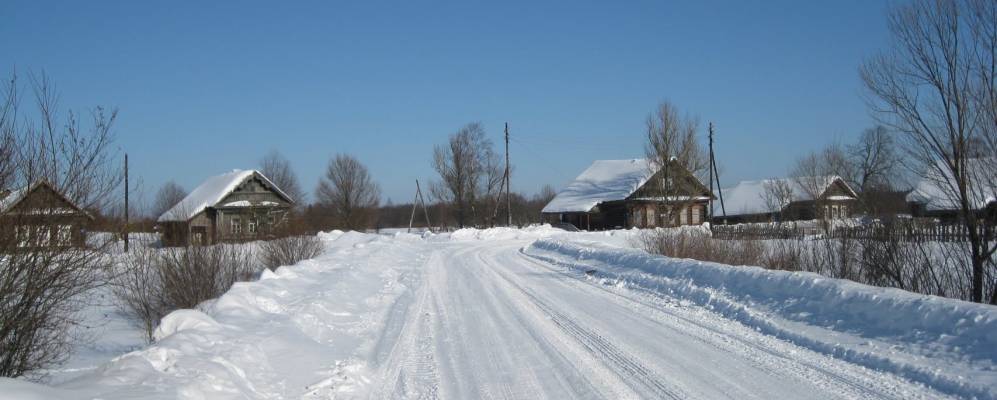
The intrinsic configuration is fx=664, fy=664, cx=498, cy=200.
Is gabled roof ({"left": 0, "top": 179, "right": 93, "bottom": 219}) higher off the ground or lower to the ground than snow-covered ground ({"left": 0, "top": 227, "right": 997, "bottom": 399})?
higher

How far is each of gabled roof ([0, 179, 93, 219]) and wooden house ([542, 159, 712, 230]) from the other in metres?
47.6

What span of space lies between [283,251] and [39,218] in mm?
15684

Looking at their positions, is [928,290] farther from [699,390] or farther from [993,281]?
[699,390]

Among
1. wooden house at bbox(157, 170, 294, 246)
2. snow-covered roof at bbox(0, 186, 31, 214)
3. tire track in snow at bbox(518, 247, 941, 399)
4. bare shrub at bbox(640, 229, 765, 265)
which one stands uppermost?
wooden house at bbox(157, 170, 294, 246)

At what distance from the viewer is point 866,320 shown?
9117mm

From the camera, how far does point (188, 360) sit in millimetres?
Result: 6789

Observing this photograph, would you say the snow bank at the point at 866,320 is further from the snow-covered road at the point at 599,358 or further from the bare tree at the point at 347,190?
the bare tree at the point at 347,190

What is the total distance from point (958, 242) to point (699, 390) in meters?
8.32

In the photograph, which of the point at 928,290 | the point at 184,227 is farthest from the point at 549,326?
the point at 184,227

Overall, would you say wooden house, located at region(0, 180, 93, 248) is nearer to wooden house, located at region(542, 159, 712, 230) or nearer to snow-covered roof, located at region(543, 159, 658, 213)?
wooden house, located at region(542, 159, 712, 230)

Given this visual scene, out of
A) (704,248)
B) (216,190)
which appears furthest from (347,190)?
(704,248)

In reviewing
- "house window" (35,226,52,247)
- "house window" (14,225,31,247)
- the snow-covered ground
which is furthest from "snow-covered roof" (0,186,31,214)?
the snow-covered ground

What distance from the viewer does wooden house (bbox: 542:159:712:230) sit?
52625 mm

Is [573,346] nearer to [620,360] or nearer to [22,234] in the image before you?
[620,360]
